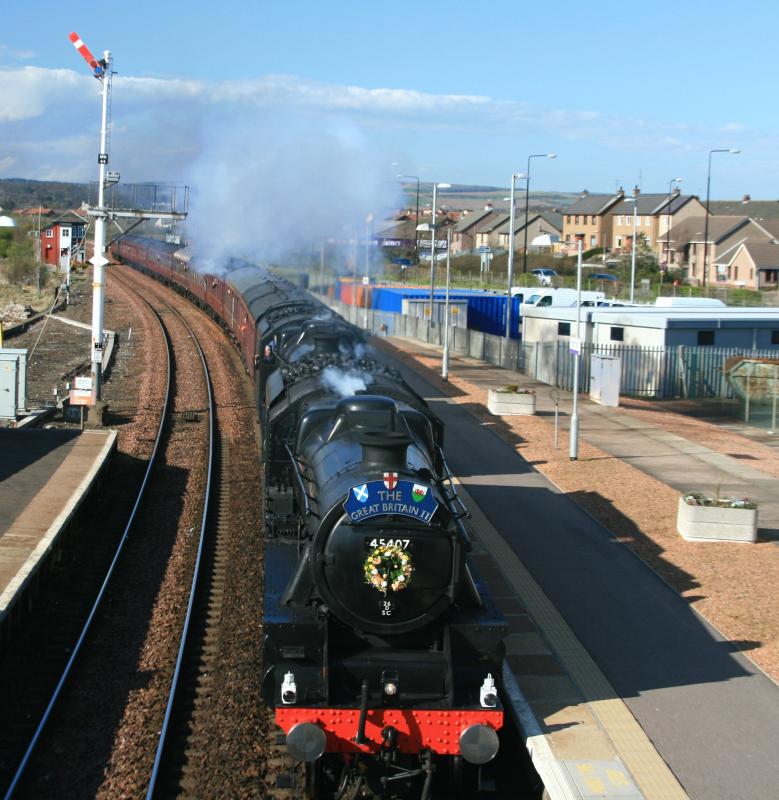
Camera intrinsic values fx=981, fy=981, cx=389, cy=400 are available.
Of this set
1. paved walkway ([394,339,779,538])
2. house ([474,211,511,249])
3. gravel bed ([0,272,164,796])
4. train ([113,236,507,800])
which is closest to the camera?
train ([113,236,507,800])

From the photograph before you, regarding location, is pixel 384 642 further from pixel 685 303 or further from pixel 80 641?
pixel 685 303

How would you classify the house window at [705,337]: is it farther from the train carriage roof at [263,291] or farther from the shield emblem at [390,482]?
the shield emblem at [390,482]

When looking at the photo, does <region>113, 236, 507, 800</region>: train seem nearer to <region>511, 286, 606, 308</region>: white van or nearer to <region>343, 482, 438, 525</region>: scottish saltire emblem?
<region>343, 482, 438, 525</region>: scottish saltire emblem

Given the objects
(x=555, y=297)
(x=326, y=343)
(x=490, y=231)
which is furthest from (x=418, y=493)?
(x=490, y=231)

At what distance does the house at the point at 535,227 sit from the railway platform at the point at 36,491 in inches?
2921

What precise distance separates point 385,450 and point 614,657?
4633 mm

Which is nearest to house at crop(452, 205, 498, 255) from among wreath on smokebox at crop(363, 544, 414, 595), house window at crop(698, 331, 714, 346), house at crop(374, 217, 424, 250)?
house at crop(374, 217, 424, 250)

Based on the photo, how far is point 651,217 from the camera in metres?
98.6

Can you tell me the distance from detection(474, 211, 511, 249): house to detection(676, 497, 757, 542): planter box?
7636 centimetres

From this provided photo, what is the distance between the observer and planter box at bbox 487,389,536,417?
29.0m

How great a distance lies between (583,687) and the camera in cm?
1120

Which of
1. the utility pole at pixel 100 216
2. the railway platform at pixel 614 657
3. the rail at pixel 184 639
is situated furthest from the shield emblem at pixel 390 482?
the utility pole at pixel 100 216

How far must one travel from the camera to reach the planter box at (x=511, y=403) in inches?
1142

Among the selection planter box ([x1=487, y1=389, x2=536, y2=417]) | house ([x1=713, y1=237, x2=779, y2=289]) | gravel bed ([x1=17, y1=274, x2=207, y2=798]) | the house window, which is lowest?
gravel bed ([x1=17, y1=274, x2=207, y2=798])
